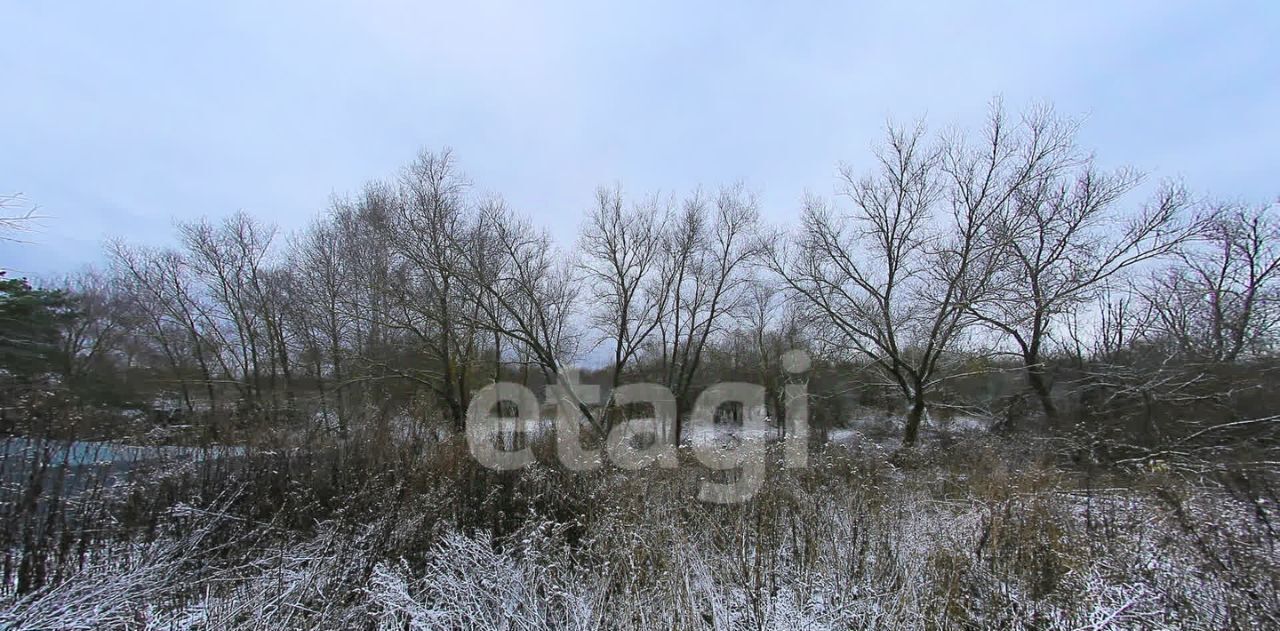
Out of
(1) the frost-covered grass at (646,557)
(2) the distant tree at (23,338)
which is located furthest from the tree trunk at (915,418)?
(2) the distant tree at (23,338)

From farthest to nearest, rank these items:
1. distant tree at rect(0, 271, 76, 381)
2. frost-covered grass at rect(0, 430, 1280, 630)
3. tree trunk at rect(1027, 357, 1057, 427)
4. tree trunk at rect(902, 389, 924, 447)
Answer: tree trunk at rect(902, 389, 924, 447)
tree trunk at rect(1027, 357, 1057, 427)
distant tree at rect(0, 271, 76, 381)
frost-covered grass at rect(0, 430, 1280, 630)

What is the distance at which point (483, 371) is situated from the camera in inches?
648

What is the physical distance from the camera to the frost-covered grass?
3398mm

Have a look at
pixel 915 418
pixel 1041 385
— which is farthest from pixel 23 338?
pixel 1041 385

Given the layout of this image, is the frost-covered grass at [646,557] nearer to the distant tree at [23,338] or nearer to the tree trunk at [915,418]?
the distant tree at [23,338]

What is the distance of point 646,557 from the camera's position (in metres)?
4.36

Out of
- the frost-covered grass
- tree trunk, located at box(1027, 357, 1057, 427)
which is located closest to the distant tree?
the frost-covered grass

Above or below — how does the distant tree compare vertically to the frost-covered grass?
above

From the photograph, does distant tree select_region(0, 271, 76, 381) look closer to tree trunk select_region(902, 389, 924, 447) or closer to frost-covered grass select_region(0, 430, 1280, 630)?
frost-covered grass select_region(0, 430, 1280, 630)

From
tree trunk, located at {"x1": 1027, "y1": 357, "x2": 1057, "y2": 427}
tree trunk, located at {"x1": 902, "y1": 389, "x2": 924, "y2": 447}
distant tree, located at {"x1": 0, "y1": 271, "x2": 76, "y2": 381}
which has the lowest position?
tree trunk, located at {"x1": 902, "y1": 389, "x2": 924, "y2": 447}

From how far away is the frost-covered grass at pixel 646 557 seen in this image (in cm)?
340

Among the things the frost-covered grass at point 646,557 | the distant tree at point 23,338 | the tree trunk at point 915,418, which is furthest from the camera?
the tree trunk at point 915,418

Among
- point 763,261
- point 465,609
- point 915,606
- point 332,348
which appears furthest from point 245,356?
point 915,606

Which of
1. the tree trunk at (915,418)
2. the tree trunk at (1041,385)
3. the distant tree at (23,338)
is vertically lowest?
the tree trunk at (915,418)
